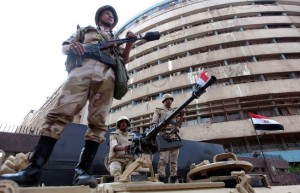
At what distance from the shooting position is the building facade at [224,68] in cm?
1758

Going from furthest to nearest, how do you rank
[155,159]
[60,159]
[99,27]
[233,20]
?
[233,20], [155,159], [60,159], [99,27]

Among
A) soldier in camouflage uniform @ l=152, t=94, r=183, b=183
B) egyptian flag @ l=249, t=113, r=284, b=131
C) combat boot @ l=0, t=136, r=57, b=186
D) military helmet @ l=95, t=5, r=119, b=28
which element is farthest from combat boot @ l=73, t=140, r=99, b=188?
egyptian flag @ l=249, t=113, r=284, b=131

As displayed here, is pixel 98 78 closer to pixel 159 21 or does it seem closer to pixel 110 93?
pixel 110 93

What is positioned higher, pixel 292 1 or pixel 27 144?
pixel 292 1

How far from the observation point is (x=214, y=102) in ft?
62.9

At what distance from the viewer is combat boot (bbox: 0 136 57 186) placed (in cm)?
125

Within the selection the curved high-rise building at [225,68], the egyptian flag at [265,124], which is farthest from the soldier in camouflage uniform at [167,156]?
the curved high-rise building at [225,68]

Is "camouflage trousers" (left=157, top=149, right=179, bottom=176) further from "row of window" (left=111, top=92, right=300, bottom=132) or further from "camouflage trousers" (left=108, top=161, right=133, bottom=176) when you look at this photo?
"row of window" (left=111, top=92, right=300, bottom=132)

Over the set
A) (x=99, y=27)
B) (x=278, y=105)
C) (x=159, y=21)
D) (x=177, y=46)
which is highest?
(x=159, y=21)

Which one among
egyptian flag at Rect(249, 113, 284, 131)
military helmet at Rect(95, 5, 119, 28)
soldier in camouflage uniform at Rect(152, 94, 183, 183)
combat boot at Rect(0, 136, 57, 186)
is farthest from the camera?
egyptian flag at Rect(249, 113, 284, 131)

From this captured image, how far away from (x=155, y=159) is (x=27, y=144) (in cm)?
370

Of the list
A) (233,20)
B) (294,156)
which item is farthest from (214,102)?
(233,20)

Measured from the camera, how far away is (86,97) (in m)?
1.79

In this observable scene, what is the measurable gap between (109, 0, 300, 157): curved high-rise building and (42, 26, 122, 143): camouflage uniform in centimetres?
1674
